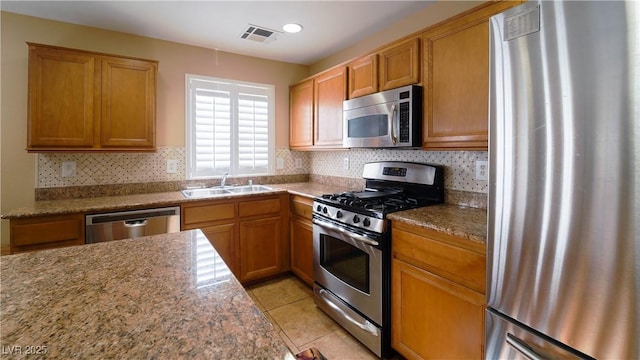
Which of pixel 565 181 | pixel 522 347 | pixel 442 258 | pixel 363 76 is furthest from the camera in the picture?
pixel 363 76

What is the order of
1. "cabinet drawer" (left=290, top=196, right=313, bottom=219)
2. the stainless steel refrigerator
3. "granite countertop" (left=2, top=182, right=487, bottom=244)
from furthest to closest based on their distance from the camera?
"cabinet drawer" (left=290, top=196, right=313, bottom=219) → "granite countertop" (left=2, top=182, right=487, bottom=244) → the stainless steel refrigerator

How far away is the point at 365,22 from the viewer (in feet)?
8.70

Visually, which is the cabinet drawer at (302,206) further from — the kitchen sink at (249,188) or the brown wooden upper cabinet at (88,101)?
the brown wooden upper cabinet at (88,101)

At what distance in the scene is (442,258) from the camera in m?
1.58

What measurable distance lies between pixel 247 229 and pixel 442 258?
1.89 m

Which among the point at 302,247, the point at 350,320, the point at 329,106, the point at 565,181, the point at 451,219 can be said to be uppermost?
the point at 329,106

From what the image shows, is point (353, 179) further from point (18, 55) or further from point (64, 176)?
point (18, 55)

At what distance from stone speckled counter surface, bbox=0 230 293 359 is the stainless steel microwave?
1.52 meters

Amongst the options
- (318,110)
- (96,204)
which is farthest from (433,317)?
(96,204)

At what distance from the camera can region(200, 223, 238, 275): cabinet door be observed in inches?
106

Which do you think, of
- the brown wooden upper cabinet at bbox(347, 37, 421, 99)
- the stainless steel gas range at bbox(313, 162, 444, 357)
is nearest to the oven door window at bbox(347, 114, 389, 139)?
the brown wooden upper cabinet at bbox(347, 37, 421, 99)

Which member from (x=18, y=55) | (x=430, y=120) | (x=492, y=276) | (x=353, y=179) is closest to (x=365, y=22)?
(x=430, y=120)

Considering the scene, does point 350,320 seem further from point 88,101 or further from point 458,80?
point 88,101

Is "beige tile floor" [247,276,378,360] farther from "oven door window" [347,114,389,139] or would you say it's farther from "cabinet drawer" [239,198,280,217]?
"oven door window" [347,114,389,139]
